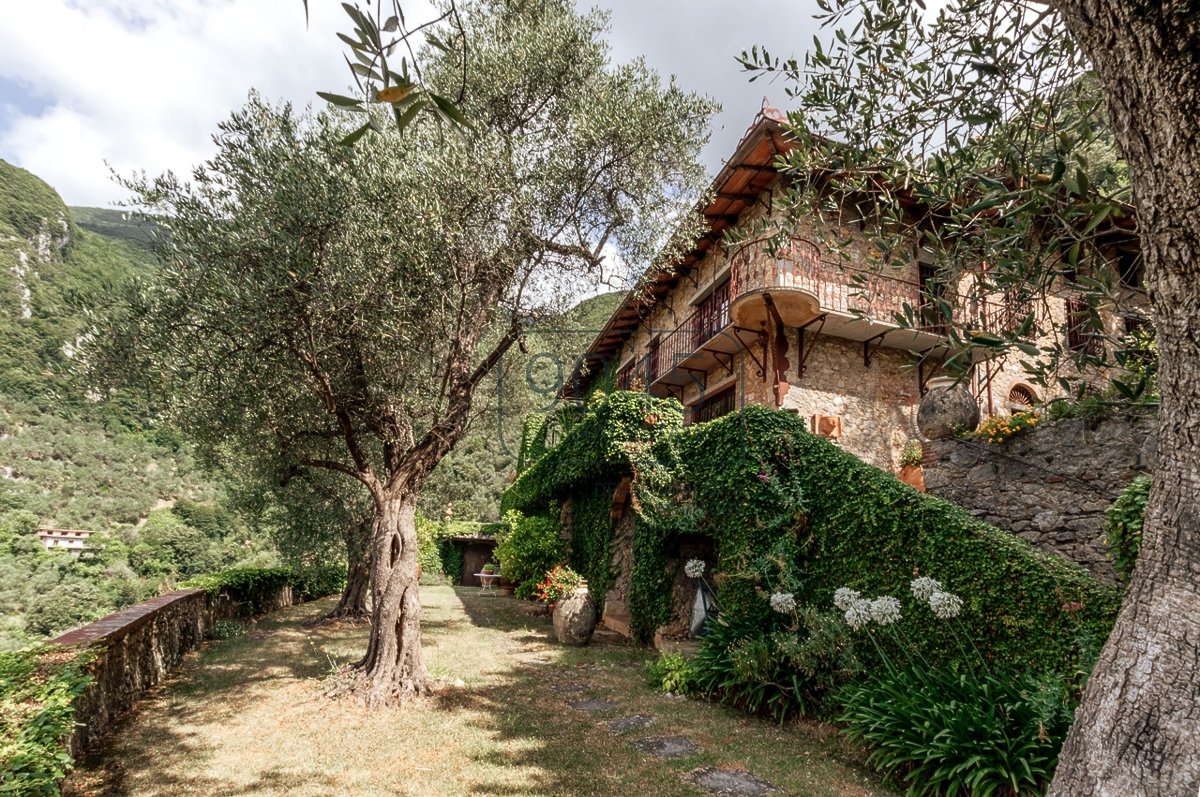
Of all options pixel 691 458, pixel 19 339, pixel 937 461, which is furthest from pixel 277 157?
pixel 19 339

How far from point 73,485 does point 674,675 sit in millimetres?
39939

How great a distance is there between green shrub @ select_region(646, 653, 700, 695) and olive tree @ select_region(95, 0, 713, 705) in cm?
323

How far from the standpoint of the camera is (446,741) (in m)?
5.77

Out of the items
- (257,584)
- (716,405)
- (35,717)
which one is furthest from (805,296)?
(257,584)

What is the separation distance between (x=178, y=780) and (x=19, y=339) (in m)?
38.4

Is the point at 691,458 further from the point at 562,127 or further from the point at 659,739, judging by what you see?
the point at 562,127

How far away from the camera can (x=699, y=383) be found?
1501 centimetres

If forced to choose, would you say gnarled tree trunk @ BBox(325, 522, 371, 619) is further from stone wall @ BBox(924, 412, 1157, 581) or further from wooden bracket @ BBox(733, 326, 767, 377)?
stone wall @ BBox(924, 412, 1157, 581)

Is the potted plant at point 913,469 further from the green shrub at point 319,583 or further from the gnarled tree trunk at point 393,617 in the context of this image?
the green shrub at point 319,583

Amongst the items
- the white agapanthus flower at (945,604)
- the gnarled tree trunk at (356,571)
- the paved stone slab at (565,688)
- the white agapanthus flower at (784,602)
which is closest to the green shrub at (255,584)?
the gnarled tree trunk at (356,571)

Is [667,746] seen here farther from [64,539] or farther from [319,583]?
[64,539]

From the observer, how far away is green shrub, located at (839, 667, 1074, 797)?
13.7ft

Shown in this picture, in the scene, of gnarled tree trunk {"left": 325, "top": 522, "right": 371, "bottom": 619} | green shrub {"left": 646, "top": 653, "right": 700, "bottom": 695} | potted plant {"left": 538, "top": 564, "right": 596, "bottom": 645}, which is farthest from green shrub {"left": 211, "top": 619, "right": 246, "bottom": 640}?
green shrub {"left": 646, "top": 653, "right": 700, "bottom": 695}

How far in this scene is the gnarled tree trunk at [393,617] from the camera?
7.11 metres
